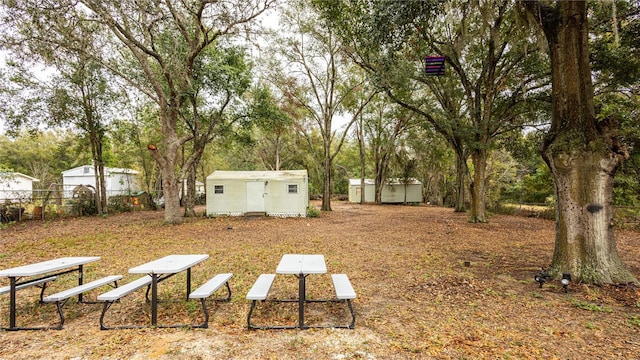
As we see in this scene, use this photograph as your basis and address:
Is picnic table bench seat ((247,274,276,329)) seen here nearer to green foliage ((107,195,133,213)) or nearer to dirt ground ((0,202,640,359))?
dirt ground ((0,202,640,359))

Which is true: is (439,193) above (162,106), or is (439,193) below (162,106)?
below

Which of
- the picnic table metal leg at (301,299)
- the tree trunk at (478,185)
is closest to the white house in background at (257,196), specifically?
the tree trunk at (478,185)

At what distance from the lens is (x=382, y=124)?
994 inches

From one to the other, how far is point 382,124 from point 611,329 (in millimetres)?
23264

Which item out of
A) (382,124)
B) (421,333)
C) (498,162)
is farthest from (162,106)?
(498,162)

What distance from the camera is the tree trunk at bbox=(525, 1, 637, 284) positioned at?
14.2 ft

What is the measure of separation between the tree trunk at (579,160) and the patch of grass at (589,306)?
0.79 metres

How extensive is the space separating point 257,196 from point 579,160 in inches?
535

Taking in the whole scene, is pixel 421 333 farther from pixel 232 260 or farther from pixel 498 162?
pixel 498 162

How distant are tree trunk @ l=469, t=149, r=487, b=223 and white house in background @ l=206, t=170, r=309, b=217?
8.33m

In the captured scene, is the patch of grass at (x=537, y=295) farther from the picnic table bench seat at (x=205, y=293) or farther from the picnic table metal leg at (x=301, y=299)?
the picnic table bench seat at (x=205, y=293)

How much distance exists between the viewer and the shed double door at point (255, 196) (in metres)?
15.6

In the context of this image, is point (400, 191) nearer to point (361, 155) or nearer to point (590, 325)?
point (361, 155)

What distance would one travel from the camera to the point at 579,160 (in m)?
4.42
